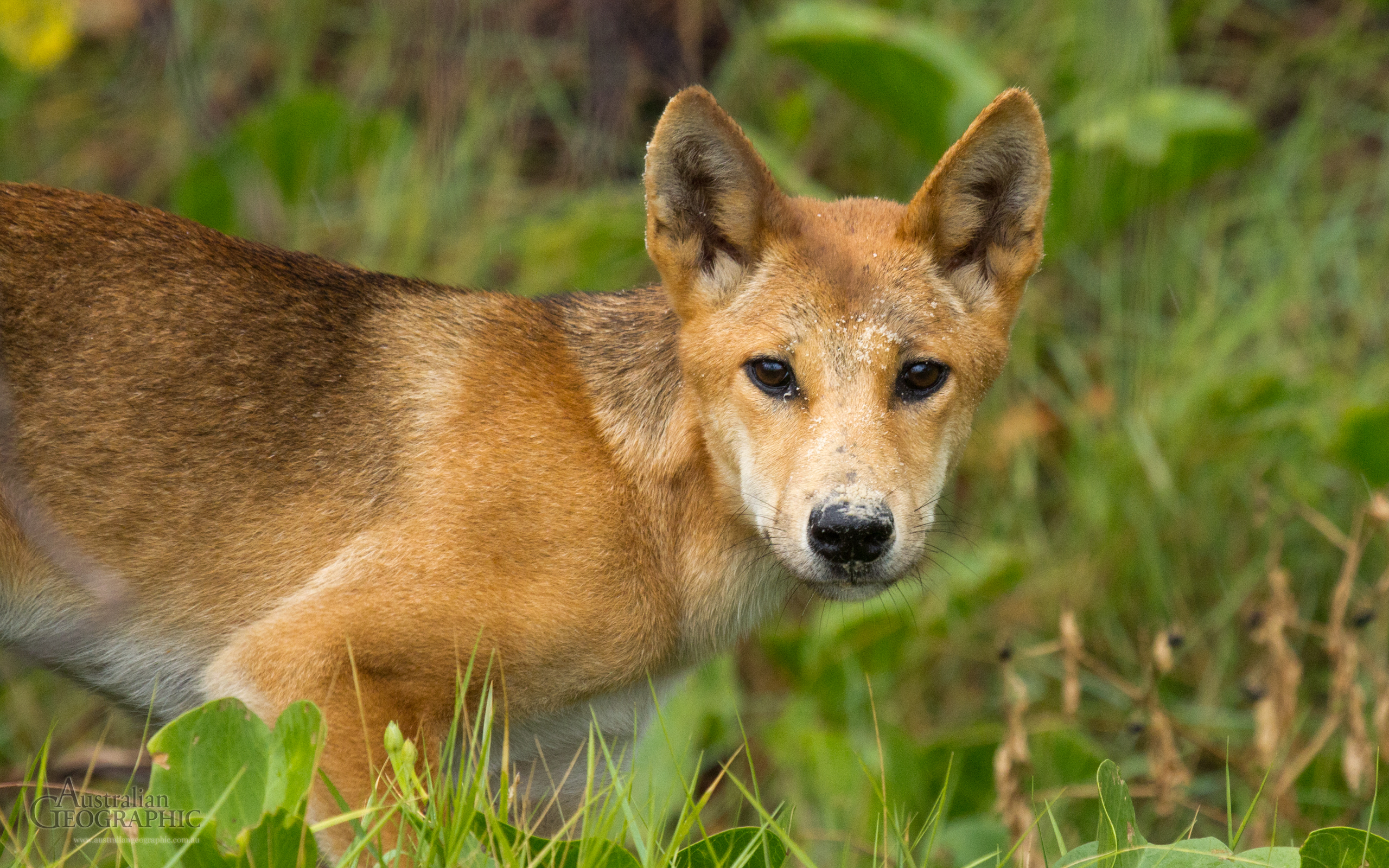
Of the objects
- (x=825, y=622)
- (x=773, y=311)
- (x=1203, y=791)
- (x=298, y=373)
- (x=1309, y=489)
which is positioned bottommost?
(x=1203, y=791)

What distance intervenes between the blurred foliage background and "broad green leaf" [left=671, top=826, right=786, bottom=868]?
1809mm

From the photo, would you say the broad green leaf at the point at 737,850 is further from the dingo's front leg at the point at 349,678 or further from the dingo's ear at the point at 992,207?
the dingo's ear at the point at 992,207

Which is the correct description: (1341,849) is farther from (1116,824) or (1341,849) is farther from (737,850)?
(737,850)

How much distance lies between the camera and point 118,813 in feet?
8.93

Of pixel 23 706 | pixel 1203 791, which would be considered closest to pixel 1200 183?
pixel 1203 791

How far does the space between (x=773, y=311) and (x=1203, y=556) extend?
395 cm

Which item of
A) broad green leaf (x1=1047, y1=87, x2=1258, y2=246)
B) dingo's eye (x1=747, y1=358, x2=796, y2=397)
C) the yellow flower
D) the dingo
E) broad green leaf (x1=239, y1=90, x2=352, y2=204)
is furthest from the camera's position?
broad green leaf (x1=239, y1=90, x2=352, y2=204)

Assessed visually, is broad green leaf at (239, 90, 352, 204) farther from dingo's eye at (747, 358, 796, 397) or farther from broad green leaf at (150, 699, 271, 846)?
broad green leaf at (150, 699, 271, 846)

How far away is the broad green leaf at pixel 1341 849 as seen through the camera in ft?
9.61

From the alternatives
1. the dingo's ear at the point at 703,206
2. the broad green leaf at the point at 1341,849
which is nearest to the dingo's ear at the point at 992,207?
the dingo's ear at the point at 703,206

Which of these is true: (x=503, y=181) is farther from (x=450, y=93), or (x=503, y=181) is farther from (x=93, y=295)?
(x=93, y=295)

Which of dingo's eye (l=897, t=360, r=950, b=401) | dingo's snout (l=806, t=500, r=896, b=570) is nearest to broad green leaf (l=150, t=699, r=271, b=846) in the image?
dingo's snout (l=806, t=500, r=896, b=570)

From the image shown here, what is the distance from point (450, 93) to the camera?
6500mm

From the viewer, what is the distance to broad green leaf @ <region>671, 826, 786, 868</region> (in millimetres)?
2877
